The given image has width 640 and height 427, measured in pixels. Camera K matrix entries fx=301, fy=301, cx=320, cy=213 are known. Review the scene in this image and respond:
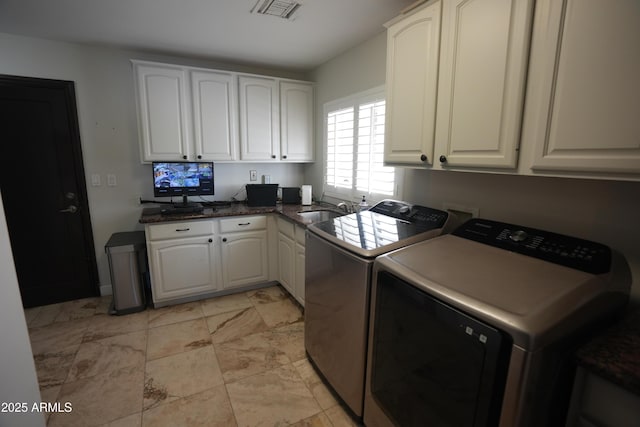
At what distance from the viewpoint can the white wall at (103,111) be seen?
2.61 metres

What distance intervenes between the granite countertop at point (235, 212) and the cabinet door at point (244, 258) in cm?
23

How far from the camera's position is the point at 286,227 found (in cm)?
289

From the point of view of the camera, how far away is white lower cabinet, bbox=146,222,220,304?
2.71 metres

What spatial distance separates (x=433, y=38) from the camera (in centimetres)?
152

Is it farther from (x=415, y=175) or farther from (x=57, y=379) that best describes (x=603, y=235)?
(x=57, y=379)

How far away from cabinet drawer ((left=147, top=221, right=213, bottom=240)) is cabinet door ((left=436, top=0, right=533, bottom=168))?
2185mm

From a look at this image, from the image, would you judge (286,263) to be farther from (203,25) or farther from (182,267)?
(203,25)

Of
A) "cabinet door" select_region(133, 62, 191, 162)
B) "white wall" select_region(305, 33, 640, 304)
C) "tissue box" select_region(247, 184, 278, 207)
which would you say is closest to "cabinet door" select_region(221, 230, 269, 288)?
"tissue box" select_region(247, 184, 278, 207)

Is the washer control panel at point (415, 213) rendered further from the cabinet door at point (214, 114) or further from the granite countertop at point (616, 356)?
the cabinet door at point (214, 114)

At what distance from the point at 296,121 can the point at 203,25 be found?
4.26ft

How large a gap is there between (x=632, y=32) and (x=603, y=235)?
75 centimetres

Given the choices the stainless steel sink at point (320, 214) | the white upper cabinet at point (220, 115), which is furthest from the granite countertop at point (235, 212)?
the white upper cabinet at point (220, 115)

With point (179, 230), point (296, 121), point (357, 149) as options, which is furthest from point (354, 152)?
point (179, 230)

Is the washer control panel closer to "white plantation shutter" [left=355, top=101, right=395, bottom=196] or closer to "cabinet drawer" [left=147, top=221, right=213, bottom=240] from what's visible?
"white plantation shutter" [left=355, top=101, right=395, bottom=196]
